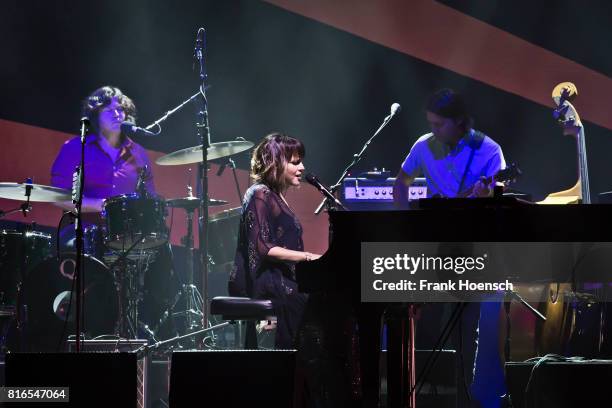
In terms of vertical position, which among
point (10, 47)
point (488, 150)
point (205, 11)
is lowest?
point (488, 150)

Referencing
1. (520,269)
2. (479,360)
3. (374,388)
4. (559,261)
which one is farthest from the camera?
(479,360)

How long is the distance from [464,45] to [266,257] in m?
3.60

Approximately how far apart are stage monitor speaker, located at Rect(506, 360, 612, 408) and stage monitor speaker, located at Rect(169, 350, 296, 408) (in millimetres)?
1129

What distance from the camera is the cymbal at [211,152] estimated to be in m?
6.33

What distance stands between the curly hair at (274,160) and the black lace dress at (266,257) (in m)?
0.06

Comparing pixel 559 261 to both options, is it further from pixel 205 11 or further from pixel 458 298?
pixel 205 11

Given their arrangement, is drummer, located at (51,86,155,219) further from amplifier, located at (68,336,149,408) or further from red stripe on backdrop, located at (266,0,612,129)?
red stripe on backdrop, located at (266,0,612,129)

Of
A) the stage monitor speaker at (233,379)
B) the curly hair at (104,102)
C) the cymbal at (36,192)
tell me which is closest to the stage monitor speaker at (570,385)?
the stage monitor speaker at (233,379)

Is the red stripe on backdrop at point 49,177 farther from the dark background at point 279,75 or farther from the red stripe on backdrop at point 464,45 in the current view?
the red stripe on backdrop at point 464,45

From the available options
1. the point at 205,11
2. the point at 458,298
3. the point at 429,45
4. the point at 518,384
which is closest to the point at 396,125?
the point at 429,45

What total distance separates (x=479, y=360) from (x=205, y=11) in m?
4.26

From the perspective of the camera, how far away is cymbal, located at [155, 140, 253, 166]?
20.8 ft

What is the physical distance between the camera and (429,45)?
23.8 ft

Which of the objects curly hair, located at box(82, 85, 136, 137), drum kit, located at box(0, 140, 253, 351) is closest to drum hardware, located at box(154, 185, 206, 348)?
drum kit, located at box(0, 140, 253, 351)
